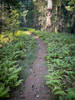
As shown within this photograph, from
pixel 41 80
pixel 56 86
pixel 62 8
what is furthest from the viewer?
pixel 62 8

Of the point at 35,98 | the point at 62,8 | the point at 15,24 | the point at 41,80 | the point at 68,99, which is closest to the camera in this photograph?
the point at 68,99

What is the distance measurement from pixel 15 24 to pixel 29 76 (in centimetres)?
905

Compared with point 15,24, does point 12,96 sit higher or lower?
lower

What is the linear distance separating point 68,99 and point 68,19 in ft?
94.9

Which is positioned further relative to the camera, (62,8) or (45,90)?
(62,8)

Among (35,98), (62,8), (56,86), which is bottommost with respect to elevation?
(35,98)

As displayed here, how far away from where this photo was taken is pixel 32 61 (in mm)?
7367

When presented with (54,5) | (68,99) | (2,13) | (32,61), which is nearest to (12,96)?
(68,99)

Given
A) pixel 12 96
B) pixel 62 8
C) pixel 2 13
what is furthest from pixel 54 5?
pixel 12 96

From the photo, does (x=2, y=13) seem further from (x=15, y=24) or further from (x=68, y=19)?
(x=68, y=19)

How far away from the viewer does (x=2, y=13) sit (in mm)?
15305

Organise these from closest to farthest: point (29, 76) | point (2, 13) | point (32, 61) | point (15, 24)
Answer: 1. point (29, 76)
2. point (32, 61)
3. point (15, 24)
4. point (2, 13)

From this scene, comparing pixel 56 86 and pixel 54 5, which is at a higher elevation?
pixel 54 5

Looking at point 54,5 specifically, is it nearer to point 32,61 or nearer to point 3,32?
point 3,32
